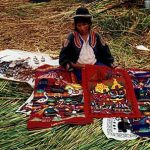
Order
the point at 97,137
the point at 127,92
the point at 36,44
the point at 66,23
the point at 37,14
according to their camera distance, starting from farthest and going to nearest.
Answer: the point at 37,14, the point at 66,23, the point at 36,44, the point at 127,92, the point at 97,137

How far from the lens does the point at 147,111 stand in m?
3.34

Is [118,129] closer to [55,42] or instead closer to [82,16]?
Answer: [82,16]

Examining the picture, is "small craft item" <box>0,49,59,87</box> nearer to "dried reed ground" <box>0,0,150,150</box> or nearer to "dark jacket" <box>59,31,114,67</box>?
"dried reed ground" <box>0,0,150,150</box>

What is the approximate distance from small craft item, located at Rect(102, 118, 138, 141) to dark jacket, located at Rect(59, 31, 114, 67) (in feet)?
2.72

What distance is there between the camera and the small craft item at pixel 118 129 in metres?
3.04

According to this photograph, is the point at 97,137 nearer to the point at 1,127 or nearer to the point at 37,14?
the point at 1,127

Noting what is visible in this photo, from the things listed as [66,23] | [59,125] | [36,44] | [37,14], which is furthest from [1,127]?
[37,14]

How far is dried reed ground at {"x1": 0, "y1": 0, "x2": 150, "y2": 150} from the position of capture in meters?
3.01

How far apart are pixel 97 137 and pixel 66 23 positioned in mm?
2692

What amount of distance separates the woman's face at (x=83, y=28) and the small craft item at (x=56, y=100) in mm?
369

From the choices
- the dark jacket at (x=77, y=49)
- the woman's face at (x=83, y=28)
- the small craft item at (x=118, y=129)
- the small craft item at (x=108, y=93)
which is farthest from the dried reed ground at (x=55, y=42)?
the woman's face at (x=83, y=28)

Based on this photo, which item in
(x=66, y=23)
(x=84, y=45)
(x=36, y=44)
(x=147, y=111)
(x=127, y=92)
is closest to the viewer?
(x=147, y=111)

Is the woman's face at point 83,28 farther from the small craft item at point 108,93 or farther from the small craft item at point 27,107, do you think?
the small craft item at point 27,107

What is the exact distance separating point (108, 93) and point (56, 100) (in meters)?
0.42
